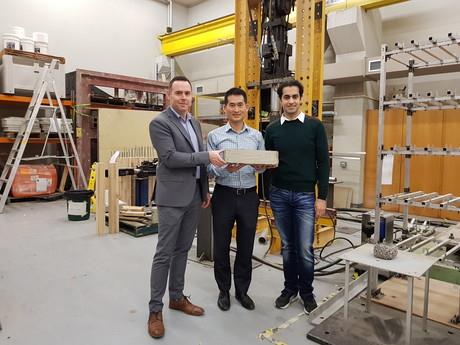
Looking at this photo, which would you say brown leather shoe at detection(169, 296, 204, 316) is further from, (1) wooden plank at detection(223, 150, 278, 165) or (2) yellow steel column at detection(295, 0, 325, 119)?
(2) yellow steel column at detection(295, 0, 325, 119)

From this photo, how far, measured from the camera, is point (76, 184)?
658 centimetres

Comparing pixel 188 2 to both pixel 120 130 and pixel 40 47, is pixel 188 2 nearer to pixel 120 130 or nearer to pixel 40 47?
pixel 40 47

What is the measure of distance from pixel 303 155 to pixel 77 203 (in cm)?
364

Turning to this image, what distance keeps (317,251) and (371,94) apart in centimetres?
341

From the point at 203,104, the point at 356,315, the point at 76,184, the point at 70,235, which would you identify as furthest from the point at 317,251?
the point at 203,104

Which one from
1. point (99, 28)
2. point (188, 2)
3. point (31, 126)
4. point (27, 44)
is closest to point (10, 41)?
point (27, 44)

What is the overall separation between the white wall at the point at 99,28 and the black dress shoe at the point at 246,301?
700cm

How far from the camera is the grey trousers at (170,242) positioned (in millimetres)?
2072

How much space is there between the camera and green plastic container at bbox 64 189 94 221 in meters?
4.82

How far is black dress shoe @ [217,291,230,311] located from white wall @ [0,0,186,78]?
6.94 metres

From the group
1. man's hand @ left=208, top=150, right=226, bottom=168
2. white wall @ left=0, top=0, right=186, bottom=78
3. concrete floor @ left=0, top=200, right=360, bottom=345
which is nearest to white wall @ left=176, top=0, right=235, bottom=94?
white wall @ left=0, top=0, right=186, bottom=78

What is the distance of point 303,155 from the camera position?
2.28 m

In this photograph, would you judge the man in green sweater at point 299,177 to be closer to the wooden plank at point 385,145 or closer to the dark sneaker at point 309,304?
the dark sneaker at point 309,304

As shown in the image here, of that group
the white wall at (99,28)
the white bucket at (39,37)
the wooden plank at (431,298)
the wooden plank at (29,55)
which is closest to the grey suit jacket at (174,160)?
the wooden plank at (431,298)
